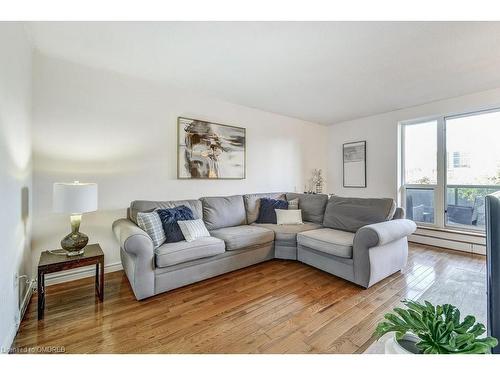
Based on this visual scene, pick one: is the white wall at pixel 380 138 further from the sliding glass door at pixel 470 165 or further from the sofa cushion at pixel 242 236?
the sofa cushion at pixel 242 236

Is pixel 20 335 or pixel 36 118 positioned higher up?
pixel 36 118

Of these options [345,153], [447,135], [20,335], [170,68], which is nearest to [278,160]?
[345,153]

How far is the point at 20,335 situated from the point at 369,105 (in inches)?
195

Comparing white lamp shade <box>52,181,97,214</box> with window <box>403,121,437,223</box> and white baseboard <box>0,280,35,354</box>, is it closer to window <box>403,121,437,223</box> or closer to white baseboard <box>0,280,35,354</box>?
white baseboard <box>0,280,35,354</box>

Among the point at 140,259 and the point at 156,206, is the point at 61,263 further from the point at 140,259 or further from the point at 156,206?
the point at 156,206

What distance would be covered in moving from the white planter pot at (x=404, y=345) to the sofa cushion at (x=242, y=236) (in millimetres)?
2010

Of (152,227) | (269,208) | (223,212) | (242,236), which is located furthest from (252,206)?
(152,227)

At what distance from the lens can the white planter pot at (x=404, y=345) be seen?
72cm

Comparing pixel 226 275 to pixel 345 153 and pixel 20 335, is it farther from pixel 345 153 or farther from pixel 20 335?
pixel 345 153

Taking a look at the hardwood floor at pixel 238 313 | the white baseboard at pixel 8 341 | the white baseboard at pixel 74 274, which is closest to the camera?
the white baseboard at pixel 8 341

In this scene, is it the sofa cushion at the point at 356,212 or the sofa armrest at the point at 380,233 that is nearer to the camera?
the sofa armrest at the point at 380,233

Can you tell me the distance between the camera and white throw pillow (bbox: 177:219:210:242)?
248 centimetres

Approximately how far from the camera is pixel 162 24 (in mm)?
1854

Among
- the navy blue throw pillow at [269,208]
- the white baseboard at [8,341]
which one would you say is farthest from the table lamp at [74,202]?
the navy blue throw pillow at [269,208]
